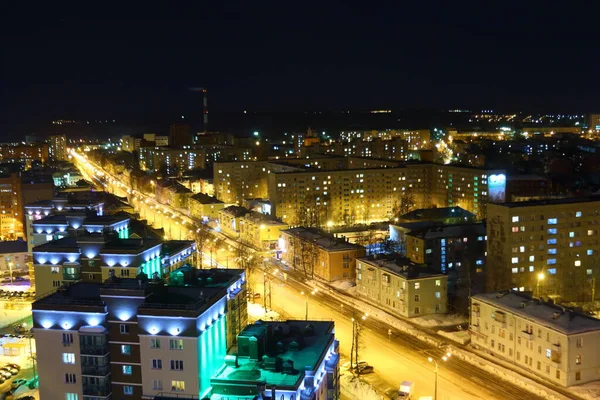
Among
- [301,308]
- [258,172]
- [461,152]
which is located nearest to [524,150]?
[461,152]

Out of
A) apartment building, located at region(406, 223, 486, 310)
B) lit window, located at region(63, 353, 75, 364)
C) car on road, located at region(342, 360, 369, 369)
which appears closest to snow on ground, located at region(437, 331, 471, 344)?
car on road, located at region(342, 360, 369, 369)

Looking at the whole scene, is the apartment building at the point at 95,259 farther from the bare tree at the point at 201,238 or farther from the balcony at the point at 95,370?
the bare tree at the point at 201,238

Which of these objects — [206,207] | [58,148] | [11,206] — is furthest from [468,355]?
[58,148]

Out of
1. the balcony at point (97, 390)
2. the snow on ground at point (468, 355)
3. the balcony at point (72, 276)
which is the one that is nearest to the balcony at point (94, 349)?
the balcony at point (97, 390)

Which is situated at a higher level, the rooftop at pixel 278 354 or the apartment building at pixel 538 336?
the rooftop at pixel 278 354

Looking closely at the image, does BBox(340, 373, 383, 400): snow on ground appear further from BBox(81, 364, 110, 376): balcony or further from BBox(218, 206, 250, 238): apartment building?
BBox(218, 206, 250, 238): apartment building
